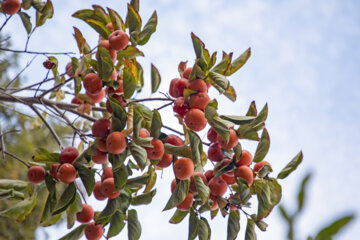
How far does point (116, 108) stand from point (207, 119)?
228 mm

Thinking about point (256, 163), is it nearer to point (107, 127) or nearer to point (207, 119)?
point (207, 119)

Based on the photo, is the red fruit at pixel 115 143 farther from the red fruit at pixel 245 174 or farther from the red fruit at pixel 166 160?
the red fruit at pixel 245 174

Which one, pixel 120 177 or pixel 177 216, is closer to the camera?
pixel 120 177

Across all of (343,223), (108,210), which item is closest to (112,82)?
(108,210)

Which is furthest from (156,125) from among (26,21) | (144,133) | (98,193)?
(26,21)

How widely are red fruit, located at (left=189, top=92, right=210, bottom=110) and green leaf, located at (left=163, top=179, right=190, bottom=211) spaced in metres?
0.20

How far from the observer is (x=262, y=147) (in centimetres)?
110

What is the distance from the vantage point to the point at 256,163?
1126 mm

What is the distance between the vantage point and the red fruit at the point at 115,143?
0.99m

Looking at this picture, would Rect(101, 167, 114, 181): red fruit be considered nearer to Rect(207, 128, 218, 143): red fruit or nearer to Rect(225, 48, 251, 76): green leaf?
Rect(207, 128, 218, 143): red fruit

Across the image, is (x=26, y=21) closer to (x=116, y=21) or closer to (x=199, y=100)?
(x=116, y=21)

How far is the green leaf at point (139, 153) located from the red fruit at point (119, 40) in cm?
31

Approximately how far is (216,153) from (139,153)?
0.23 meters

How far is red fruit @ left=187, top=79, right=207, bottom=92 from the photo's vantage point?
1075mm
